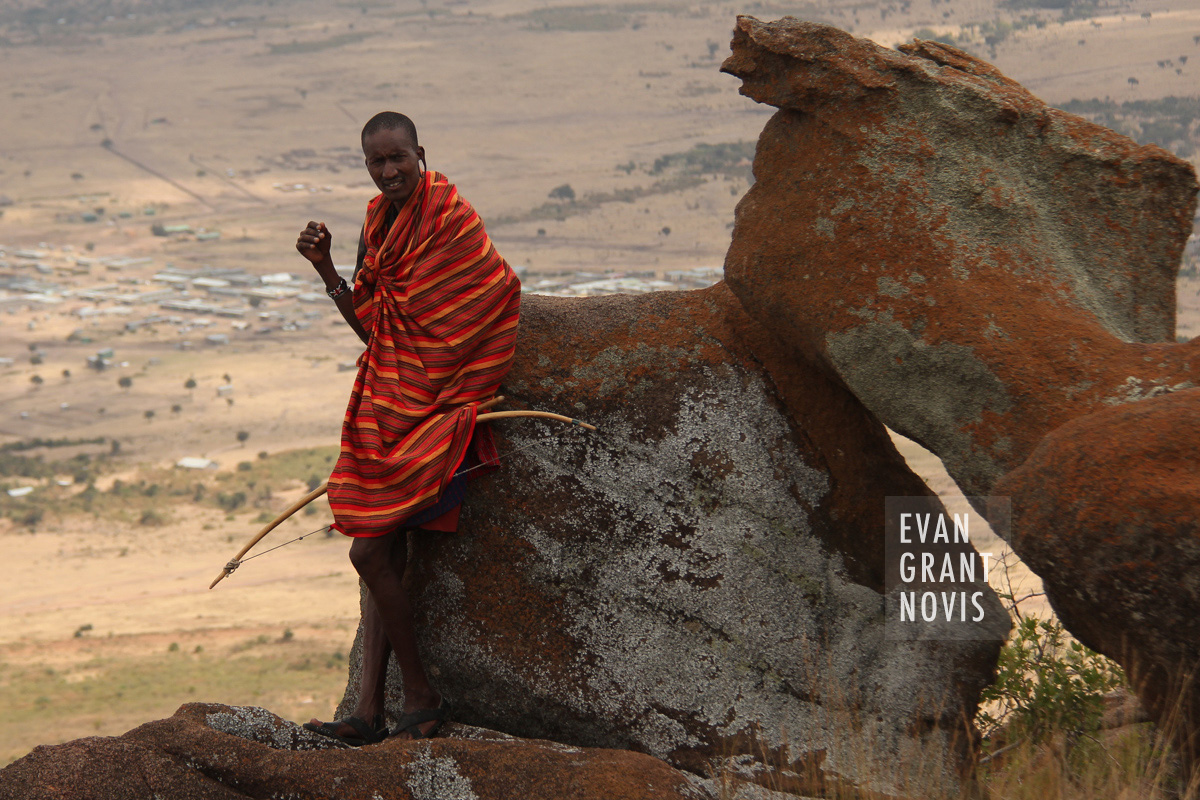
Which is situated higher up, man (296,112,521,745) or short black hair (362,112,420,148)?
short black hair (362,112,420,148)

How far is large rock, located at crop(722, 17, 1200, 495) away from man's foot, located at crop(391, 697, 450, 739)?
6.44ft

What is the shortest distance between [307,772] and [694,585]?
5.30 feet

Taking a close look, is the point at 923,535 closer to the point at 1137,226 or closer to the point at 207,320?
the point at 1137,226

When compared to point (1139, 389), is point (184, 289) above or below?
above

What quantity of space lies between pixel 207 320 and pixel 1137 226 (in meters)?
46.4

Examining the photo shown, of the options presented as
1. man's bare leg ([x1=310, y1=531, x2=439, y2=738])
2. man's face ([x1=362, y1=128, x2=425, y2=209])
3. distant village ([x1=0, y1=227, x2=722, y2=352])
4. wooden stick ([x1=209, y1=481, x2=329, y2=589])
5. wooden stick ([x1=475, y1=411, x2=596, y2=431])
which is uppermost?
distant village ([x1=0, y1=227, x2=722, y2=352])

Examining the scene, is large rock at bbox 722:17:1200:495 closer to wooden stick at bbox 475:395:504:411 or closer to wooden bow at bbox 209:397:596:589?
wooden bow at bbox 209:397:596:589

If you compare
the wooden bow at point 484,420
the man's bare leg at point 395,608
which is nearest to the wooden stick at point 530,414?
the wooden bow at point 484,420

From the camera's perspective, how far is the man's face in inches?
162

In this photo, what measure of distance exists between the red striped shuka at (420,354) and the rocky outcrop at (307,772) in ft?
2.76

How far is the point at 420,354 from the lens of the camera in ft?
13.8

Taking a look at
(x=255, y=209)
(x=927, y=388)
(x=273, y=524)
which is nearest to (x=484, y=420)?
(x=273, y=524)

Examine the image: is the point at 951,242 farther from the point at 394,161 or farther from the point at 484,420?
the point at 394,161

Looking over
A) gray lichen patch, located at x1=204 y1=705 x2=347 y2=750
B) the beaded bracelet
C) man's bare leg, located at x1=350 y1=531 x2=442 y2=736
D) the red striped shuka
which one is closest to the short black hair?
the red striped shuka
